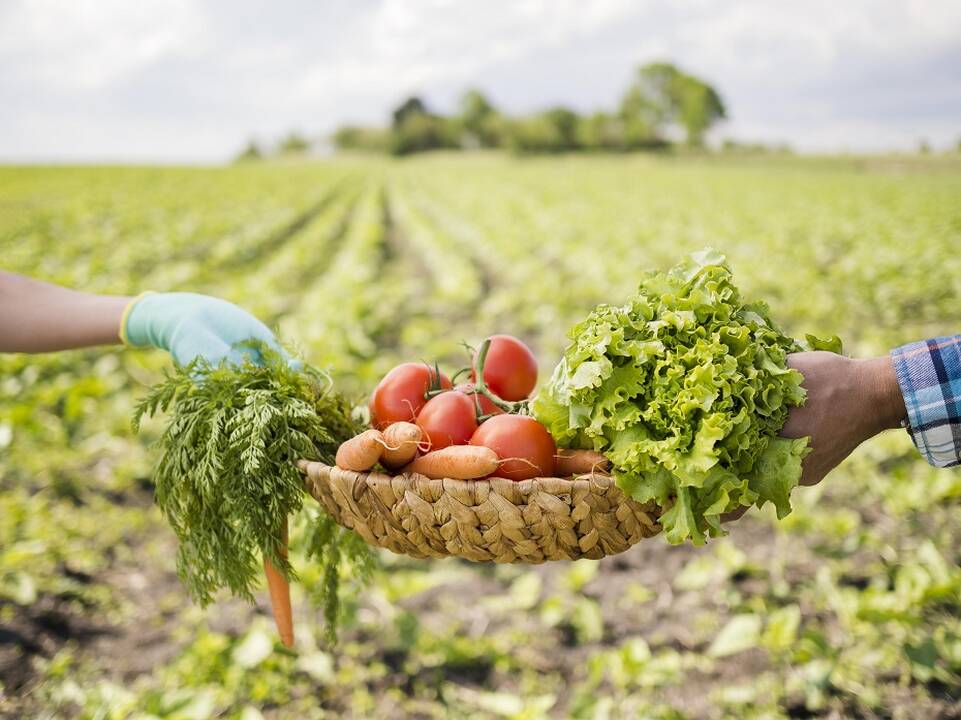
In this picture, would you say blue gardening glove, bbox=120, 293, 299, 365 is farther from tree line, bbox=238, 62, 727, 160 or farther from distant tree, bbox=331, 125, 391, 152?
distant tree, bbox=331, 125, 391, 152

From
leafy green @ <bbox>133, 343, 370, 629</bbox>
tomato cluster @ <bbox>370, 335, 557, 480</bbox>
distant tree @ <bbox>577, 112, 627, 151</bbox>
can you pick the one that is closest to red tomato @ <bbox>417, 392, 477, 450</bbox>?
tomato cluster @ <bbox>370, 335, 557, 480</bbox>

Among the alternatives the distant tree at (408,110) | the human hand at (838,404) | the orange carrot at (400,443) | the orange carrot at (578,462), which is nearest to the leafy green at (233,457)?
the orange carrot at (400,443)

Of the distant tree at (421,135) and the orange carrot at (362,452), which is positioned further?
the distant tree at (421,135)

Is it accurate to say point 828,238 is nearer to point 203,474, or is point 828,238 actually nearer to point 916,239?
point 916,239

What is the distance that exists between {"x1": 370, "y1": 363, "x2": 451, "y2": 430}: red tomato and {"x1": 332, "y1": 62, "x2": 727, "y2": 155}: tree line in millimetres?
95998

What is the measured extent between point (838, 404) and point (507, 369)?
106 cm

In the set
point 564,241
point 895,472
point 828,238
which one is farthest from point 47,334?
point 828,238

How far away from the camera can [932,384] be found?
2.10m

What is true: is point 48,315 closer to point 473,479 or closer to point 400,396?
point 400,396

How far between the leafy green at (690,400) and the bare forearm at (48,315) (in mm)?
1663

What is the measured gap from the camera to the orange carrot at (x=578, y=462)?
2186mm

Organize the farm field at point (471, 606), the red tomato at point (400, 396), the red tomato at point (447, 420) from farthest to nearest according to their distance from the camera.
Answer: the farm field at point (471, 606) → the red tomato at point (400, 396) → the red tomato at point (447, 420)

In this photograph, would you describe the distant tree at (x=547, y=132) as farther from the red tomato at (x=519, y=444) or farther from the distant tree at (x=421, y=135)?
the red tomato at (x=519, y=444)

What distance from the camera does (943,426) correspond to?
2129mm
